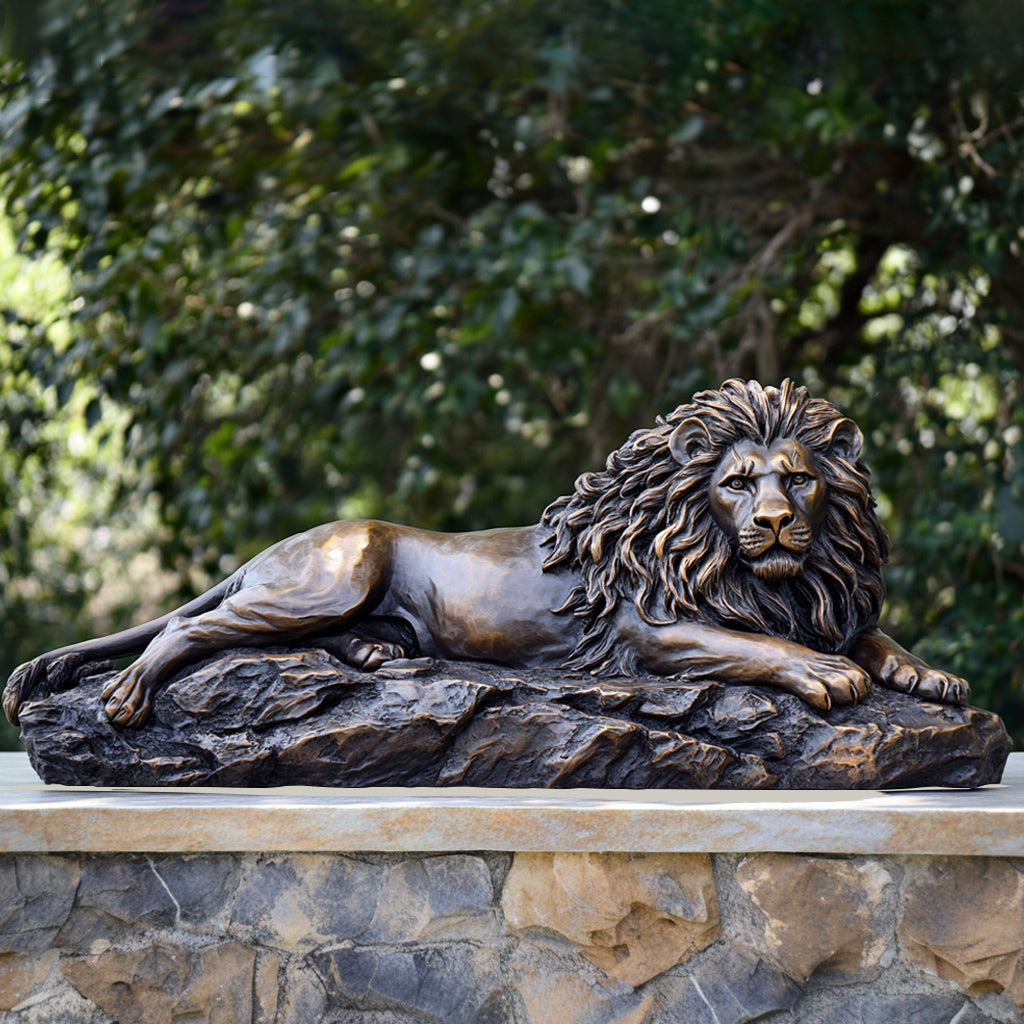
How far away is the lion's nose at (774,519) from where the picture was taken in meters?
2.83

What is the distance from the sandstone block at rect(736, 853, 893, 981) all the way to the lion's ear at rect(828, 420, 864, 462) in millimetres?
1007

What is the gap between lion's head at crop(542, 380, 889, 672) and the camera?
2914 millimetres

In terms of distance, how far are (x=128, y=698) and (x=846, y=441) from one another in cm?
169

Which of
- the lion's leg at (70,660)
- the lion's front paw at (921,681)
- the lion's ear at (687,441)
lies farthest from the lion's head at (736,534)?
the lion's leg at (70,660)

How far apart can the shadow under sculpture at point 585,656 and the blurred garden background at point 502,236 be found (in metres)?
1.68

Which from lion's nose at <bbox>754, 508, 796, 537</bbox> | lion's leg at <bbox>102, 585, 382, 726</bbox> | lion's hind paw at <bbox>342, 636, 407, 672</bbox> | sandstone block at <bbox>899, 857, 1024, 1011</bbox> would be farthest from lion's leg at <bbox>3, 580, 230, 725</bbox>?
sandstone block at <bbox>899, 857, 1024, 1011</bbox>

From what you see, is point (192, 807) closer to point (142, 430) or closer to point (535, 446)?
point (142, 430)

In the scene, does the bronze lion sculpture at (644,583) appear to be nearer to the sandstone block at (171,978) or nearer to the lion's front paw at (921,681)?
the lion's front paw at (921,681)

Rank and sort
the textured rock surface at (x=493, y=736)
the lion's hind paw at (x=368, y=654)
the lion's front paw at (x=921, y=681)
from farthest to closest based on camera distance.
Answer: the lion's hind paw at (x=368, y=654) → the lion's front paw at (x=921, y=681) → the textured rock surface at (x=493, y=736)

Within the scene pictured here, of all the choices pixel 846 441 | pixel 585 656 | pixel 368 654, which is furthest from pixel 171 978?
pixel 846 441

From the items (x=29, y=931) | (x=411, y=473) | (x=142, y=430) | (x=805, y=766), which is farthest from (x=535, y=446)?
(x=29, y=931)

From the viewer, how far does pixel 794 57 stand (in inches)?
207

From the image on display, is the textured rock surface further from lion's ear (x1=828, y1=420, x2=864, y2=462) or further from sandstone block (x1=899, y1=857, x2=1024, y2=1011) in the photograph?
lion's ear (x1=828, y1=420, x2=864, y2=462)

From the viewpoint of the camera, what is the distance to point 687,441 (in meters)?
3.00
